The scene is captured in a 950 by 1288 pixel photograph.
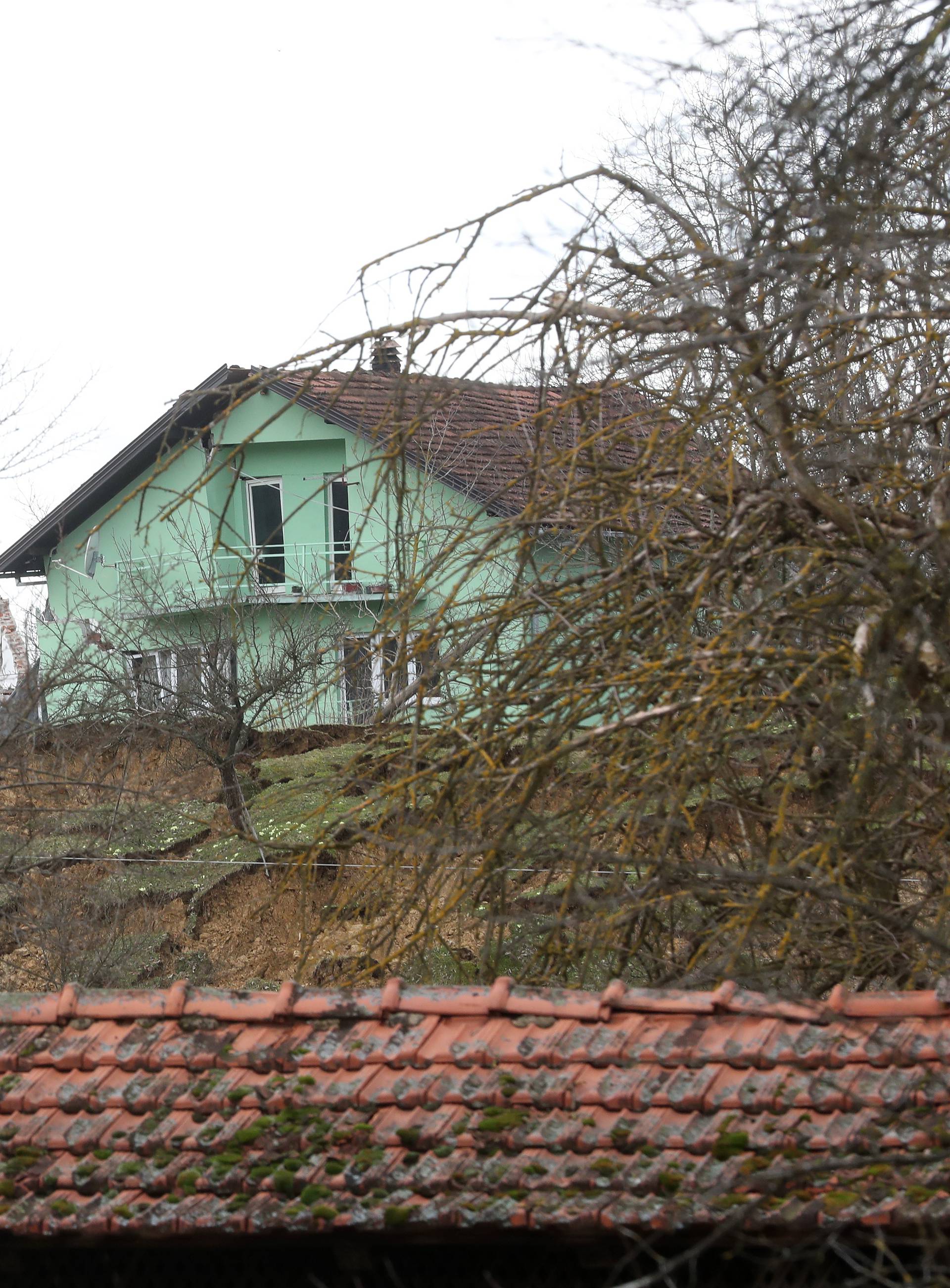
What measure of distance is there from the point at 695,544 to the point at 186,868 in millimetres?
10132

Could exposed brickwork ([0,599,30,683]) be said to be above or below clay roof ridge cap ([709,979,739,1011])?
below

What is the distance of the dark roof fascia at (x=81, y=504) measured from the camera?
72.0 feet

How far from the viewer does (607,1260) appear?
10.4 feet

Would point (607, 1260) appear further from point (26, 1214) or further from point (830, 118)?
point (830, 118)

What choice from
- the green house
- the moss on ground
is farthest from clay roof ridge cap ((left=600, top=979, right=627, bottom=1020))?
the moss on ground

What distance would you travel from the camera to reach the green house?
4.25m

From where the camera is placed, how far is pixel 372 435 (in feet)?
13.7

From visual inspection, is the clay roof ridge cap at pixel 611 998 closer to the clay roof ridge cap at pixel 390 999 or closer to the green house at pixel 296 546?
the clay roof ridge cap at pixel 390 999

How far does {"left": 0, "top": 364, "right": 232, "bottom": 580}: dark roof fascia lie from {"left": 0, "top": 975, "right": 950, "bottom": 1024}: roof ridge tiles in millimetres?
16989

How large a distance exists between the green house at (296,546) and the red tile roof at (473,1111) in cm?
111

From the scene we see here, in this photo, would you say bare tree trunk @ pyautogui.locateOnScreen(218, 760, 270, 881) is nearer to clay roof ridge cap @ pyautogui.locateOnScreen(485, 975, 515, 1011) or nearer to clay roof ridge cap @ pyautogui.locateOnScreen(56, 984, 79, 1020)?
clay roof ridge cap @ pyautogui.locateOnScreen(56, 984, 79, 1020)

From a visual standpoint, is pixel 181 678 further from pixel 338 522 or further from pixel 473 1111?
pixel 473 1111

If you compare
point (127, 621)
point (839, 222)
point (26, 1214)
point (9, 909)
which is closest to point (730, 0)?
point (839, 222)

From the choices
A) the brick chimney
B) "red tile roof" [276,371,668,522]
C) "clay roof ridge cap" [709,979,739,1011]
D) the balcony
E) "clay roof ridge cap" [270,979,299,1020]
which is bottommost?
"clay roof ridge cap" [270,979,299,1020]
